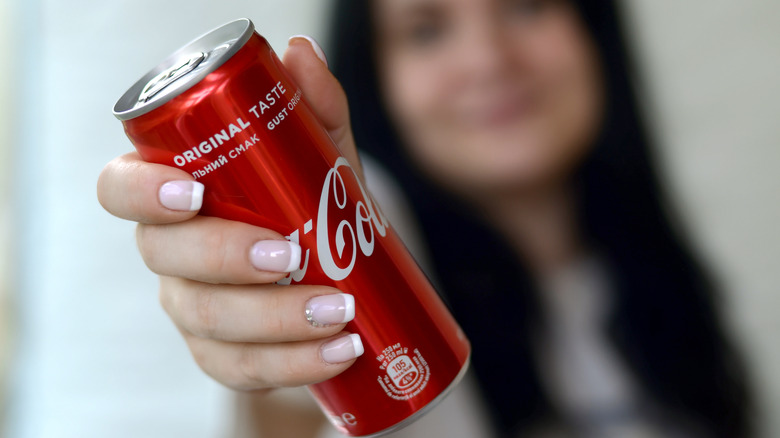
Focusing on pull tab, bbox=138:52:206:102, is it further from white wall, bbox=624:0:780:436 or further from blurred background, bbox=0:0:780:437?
white wall, bbox=624:0:780:436

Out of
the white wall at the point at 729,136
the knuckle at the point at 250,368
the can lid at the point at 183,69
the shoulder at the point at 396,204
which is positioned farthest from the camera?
the shoulder at the point at 396,204

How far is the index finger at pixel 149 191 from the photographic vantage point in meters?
0.41

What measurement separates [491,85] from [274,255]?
2.04ft

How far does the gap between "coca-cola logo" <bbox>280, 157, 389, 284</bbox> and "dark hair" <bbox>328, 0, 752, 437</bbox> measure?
53cm

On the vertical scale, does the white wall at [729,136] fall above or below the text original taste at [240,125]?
below

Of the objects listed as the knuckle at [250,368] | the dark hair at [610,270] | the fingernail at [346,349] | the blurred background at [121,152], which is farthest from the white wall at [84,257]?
the fingernail at [346,349]

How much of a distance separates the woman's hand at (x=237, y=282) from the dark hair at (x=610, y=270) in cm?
45

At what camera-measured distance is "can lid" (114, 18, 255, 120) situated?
394 mm

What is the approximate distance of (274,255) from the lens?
0.42m

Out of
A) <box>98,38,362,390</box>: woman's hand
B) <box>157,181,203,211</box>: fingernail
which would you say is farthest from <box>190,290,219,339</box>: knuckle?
<box>157,181,203,211</box>: fingernail

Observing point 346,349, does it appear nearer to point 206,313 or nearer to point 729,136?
point 206,313

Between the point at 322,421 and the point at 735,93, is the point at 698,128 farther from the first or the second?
the point at 322,421

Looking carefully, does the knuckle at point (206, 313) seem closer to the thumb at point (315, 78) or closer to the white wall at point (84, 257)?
the thumb at point (315, 78)

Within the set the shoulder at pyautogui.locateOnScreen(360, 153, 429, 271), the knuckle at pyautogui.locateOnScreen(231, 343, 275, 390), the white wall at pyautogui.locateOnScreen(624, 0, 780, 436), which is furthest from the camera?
the shoulder at pyautogui.locateOnScreen(360, 153, 429, 271)
